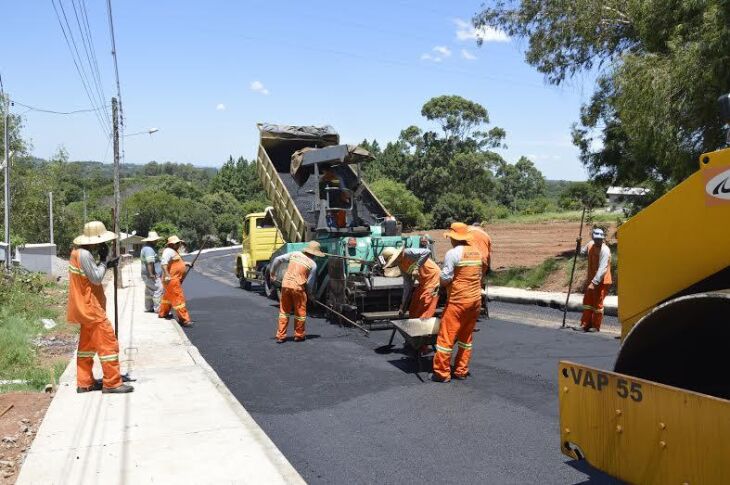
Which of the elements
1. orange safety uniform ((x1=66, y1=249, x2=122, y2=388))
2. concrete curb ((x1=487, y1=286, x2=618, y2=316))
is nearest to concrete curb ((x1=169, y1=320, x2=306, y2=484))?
orange safety uniform ((x1=66, y1=249, x2=122, y2=388))

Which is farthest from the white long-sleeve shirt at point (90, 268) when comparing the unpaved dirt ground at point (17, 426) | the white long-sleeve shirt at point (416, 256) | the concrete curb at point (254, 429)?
the white long-sleeve shirt at point (416, 256)

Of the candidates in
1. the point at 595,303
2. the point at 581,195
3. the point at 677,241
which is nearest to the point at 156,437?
the point at 677,241

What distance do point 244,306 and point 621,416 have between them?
1138 centimetres

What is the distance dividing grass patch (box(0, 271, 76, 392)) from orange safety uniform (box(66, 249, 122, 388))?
1099 mm

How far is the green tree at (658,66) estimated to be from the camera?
11.1 meters

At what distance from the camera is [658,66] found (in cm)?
1205

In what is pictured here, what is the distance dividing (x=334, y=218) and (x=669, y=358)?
967 centimetres

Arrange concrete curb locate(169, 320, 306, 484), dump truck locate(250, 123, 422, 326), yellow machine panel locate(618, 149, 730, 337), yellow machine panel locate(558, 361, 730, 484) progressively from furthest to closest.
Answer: dump truck locate(250, 123, 422, 326), concrete curb locate(169, 320, 306, 484), yellow machine panel locate(618, 149, 730, 337), yellow machine panel locate(558, 361, 730, 484)

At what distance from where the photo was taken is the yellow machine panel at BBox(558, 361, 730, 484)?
8.55ft

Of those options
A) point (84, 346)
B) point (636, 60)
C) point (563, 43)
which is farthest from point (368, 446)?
point (563, 43)

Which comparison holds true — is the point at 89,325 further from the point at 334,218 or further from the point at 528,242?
the point at 528,242

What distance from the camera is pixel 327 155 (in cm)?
1239

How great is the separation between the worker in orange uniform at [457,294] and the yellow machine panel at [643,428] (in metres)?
3.08

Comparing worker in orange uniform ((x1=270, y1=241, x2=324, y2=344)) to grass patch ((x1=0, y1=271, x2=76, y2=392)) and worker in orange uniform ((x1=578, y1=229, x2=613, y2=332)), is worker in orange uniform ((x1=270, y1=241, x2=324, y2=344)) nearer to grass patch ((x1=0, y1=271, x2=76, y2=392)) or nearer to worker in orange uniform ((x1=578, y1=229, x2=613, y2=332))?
grass patch ((x1=0, y1=271, x2=76, y2=392))
